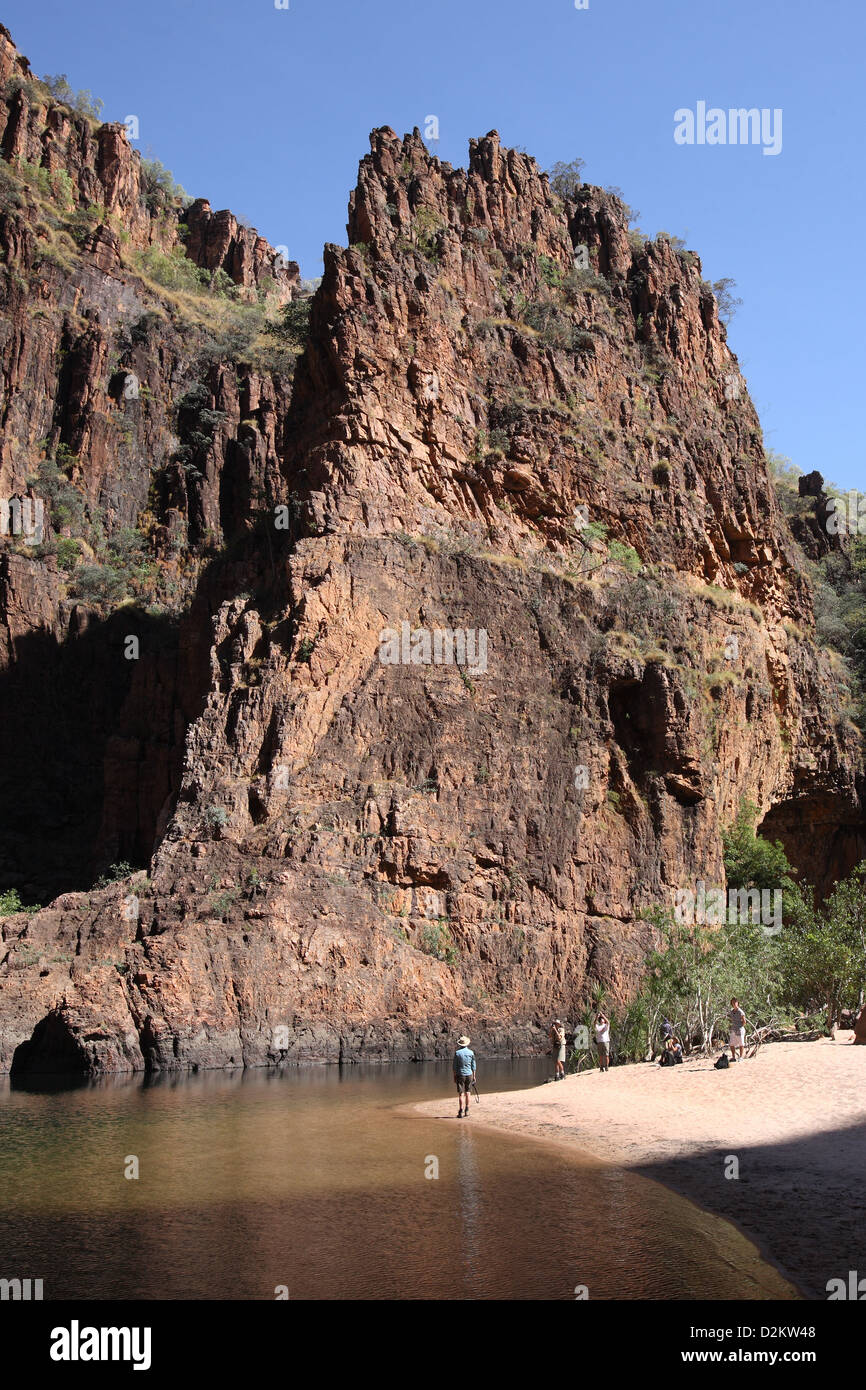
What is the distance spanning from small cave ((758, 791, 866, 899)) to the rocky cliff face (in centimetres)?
21

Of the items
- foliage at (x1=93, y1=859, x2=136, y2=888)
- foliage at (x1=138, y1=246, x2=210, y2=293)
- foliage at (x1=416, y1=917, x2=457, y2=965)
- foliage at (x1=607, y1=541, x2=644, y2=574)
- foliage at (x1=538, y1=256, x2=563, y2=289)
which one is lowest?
foliage at (x1=416, y1=917, x2=457, y2=965)

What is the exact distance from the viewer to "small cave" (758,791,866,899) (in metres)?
59.0

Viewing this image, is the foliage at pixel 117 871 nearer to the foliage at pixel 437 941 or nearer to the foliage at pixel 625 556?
the foliage at pixel 437 941

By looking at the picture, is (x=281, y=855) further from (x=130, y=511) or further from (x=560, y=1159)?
(x=130, y=511)

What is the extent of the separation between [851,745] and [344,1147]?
48507mm

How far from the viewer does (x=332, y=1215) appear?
1362 cm

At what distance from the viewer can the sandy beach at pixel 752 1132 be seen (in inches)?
504

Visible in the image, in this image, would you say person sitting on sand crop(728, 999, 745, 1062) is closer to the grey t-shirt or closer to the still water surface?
the grey t-shirt

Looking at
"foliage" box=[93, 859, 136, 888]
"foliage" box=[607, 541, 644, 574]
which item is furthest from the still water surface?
"foliage" box=[607, 541, 644, 574]

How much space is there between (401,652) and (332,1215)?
29773mm

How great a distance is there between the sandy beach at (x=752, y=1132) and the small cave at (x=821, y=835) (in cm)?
3149

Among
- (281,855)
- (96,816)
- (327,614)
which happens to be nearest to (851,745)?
(327,614)

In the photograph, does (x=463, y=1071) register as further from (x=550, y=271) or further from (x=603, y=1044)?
(x=550, y=271)

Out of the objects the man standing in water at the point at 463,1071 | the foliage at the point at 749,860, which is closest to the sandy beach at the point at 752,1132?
the man standing in water at the point at 463,1071
